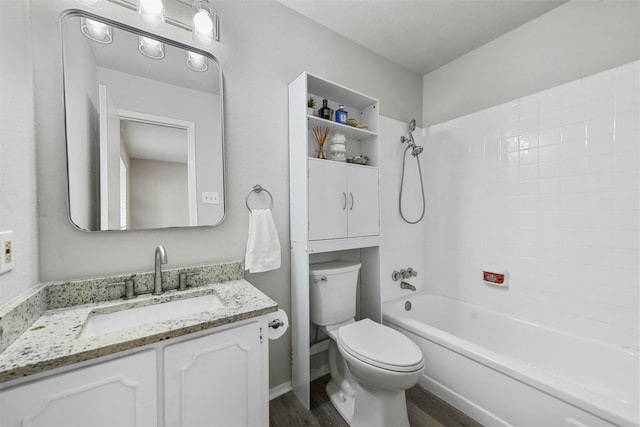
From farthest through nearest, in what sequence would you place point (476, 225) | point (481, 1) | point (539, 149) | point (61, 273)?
point (476, 225), point (539, 149), point (481, 1), point (61, 273)

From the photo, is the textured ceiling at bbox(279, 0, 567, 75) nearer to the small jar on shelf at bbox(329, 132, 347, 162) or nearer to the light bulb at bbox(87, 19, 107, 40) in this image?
the small jar on shelf at bbox(329, 132, 347, 162)

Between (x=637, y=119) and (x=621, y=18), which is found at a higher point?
(x=621, y=18)

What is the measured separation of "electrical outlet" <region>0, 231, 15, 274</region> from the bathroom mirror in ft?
0.90

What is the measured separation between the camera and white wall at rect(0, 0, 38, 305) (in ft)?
2.84

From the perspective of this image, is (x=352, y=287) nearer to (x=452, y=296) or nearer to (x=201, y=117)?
(x=452, y=296)

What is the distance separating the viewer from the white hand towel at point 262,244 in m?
1.49

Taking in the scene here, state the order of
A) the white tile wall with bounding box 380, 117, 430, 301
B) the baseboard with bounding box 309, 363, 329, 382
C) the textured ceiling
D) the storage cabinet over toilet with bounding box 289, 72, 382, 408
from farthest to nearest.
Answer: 1. the white tile wall with bounding box 380, 117, 430, 301
2. the baseboard with bounding box 309, 363, 329, 382
3. the textured ceiling
4. the storage cabinet over toilet with bounding box 289, 72, 382, 408

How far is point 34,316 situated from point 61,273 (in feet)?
0.73

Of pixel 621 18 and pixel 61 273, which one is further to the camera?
pixel 621 18

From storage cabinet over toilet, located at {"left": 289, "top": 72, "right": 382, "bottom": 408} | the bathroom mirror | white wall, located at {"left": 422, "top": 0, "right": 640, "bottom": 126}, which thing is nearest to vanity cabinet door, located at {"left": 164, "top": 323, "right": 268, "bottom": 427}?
storage cabinet over toilet, located at {"left": 289, "top": 72, "right": 382, "bottom": 408}

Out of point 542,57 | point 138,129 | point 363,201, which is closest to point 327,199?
point 363,201

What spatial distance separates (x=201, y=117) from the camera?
142 centimetres

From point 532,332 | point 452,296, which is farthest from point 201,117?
point 532,332

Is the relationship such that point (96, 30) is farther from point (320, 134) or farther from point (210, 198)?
point (320, 134)
